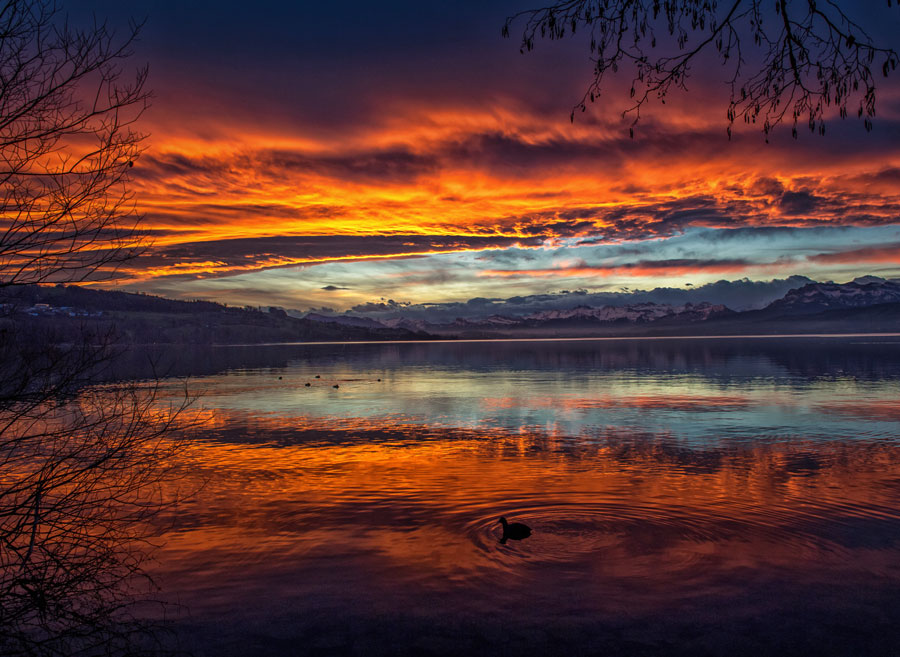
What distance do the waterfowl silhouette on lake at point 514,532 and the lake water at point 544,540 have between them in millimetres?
188

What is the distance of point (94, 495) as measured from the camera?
59.7 feet

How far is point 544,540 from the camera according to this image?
14.5 metres

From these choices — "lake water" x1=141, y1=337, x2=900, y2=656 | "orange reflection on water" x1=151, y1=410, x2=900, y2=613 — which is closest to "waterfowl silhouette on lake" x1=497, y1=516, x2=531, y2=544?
"lake water" x1=141, y1=337, x2=900, y2=656

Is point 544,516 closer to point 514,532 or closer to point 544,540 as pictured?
point 544,540

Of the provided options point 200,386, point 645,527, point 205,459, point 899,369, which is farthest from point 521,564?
point 899,369

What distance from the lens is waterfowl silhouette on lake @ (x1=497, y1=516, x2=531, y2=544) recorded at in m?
14.5

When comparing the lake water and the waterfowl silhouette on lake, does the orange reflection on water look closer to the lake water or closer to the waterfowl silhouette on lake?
the lake water

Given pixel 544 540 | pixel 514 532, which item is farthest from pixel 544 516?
pixel 514 532

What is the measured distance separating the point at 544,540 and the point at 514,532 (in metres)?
0.74

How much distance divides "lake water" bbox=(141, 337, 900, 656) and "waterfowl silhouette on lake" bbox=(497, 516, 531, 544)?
188mm

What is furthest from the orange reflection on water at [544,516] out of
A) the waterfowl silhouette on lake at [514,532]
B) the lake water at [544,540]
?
the waterfowl silhouette on lake at [514,532]

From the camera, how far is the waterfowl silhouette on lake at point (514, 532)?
14477mm

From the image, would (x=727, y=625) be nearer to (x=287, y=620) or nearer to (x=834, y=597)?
(x=834, y=597)

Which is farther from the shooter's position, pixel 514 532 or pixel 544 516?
pixel 544 516
